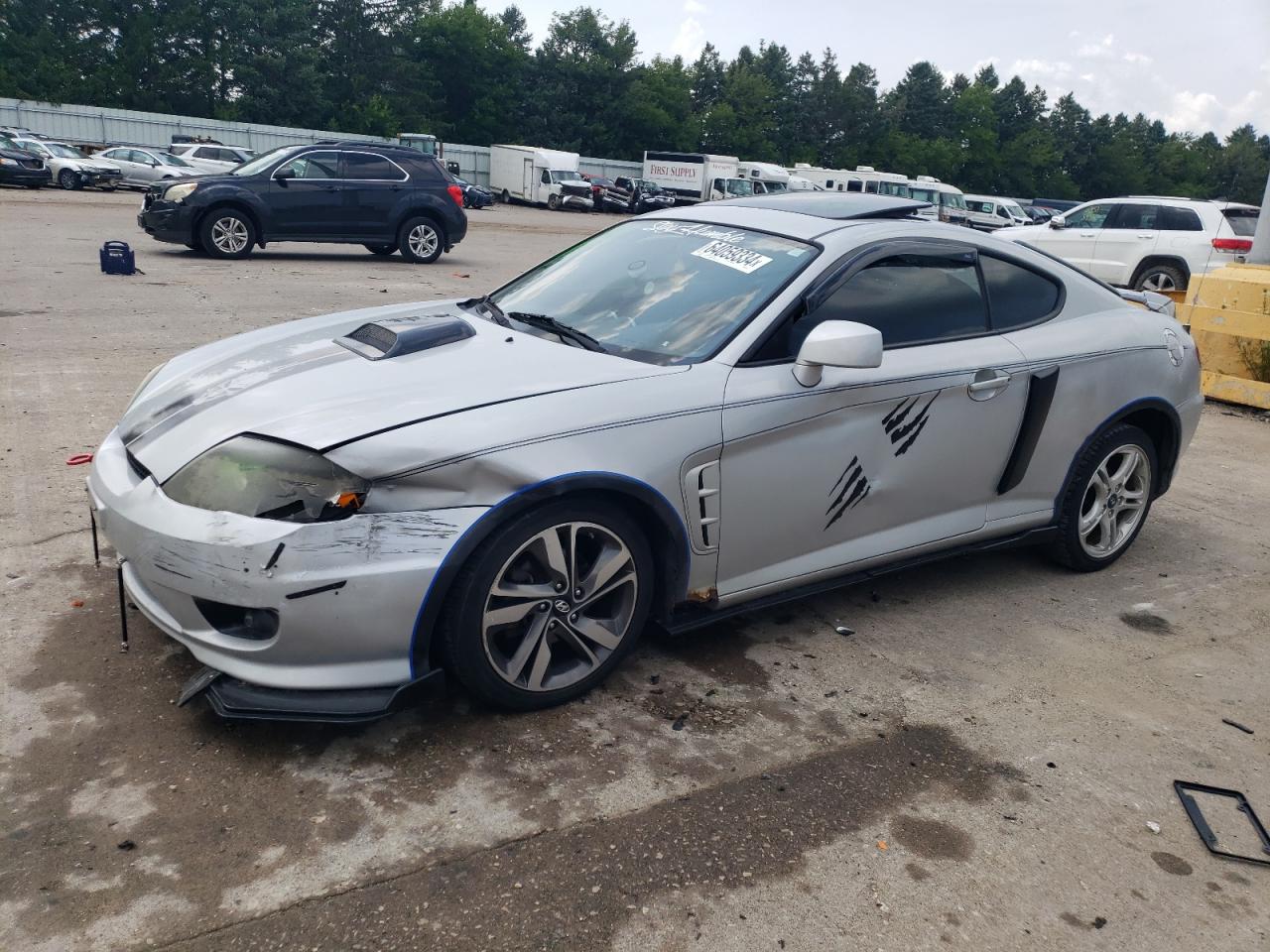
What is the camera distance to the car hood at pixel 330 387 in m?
3.07

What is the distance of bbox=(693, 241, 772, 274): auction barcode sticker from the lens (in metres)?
3.91

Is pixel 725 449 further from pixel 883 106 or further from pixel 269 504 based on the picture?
pixel 883 106

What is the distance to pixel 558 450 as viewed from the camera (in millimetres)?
3096

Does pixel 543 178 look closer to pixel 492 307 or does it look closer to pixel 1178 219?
pixel 1178 219

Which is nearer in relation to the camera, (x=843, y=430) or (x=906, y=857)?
(x=906, y=857)

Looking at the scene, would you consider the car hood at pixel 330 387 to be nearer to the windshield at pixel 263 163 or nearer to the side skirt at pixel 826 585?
the side skirt at pixel 826 585

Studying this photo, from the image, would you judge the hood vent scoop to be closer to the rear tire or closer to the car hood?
the car hood

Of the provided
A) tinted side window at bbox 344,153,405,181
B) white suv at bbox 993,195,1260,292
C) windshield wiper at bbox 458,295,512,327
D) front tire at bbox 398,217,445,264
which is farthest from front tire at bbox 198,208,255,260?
windshield wiper at bbox 458,295,512,327

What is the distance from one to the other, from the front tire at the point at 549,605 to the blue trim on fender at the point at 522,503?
0.07 metres

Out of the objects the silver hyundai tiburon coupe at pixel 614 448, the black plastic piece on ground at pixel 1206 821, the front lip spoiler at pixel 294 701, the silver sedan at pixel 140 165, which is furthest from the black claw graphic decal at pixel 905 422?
the silver sedan at pixel 140 165

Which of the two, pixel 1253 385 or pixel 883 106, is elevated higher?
pixel 883 106

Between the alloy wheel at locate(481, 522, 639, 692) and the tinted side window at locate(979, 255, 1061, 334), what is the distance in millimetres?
2050

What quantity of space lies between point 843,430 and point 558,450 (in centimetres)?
116

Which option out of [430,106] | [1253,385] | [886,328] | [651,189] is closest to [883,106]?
[430,106]
